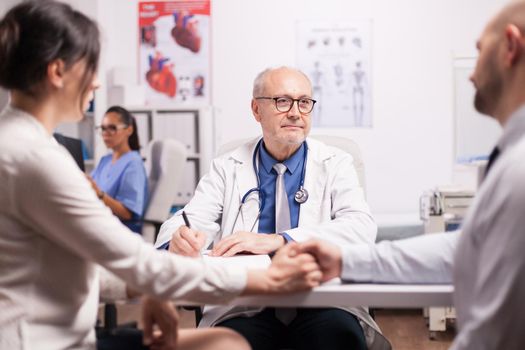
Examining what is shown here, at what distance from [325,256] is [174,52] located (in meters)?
4.22

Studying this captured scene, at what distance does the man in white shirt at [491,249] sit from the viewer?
90cm

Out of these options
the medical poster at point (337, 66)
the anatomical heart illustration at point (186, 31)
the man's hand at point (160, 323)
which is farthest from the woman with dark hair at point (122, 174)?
the man's hand at point (160, 323)

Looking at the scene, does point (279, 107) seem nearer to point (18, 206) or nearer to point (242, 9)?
point (18, 206)

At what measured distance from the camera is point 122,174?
3.83m

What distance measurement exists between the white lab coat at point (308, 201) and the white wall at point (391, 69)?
2778mm


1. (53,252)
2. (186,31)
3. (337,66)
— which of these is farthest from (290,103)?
(186,31)

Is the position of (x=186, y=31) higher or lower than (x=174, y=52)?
higher

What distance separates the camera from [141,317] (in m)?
1.23

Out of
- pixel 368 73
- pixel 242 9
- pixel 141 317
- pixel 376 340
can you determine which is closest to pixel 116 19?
pixel 242 9

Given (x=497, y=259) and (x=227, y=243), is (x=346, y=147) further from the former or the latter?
(x=497, y=259)

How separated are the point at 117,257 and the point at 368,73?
4.22 meters

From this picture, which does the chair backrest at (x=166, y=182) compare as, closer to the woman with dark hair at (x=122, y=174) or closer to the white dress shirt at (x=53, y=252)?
the woman with dark hair at (x=122, y=174)

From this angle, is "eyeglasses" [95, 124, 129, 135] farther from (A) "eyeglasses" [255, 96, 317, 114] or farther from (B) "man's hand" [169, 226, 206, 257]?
(B) "man's hand" [169, 226, 206, 257]

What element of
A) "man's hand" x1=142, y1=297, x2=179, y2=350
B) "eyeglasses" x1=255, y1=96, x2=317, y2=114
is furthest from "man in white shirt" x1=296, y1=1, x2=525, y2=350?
"eyeglasses" x1=255, y1=96, x2=317, y2=114
